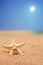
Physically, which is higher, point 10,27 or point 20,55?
point 10,27

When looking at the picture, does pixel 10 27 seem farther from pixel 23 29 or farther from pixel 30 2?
pixel 30 2

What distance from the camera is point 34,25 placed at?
1.63 meters

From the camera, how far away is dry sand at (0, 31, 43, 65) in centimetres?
100

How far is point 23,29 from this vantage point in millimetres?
1633

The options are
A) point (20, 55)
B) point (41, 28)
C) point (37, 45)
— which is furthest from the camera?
point (41, 28)

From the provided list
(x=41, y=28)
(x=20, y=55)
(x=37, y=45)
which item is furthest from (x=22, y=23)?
(x=20, y=55)

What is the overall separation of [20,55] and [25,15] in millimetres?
628

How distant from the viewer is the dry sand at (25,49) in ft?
3.29

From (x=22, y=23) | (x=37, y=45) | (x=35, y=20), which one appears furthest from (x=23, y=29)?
(x=37, y=45)

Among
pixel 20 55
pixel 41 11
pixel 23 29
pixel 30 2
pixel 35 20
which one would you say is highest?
pixel 30 2

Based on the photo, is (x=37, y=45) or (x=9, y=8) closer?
(x=37, y=45)

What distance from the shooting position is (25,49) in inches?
53.4

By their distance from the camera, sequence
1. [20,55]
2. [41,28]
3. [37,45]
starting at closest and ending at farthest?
[20,55] → [37,45] → [41,28]

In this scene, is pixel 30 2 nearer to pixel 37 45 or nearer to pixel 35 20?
pixel 35 20
